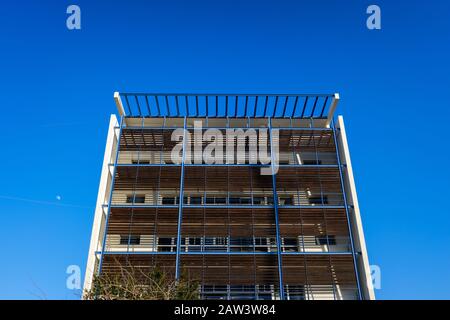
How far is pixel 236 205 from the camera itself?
28.6 m

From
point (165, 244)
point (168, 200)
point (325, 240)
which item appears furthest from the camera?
point (168, 200)

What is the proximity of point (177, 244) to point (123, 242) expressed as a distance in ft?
13.2

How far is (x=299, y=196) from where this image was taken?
98.5 ft

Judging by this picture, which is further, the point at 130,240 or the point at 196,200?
the point at 196,200

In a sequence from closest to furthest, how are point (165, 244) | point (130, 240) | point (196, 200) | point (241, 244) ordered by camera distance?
point (241, 244), point (165, 244), point (130, 240), point (196, 200)

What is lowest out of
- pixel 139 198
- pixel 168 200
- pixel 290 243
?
pixel 290 243

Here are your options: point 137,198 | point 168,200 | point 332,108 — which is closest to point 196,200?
point 168,200

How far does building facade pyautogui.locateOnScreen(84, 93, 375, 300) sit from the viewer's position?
26453mm

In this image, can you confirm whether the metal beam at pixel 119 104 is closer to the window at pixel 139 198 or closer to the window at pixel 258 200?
the window at pixel 139 198

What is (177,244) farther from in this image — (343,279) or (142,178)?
(343,279)

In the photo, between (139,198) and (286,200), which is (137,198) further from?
(286,200)

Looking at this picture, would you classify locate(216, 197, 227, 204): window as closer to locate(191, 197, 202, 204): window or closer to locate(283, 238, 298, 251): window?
locate(191, 197, 202, 204): window

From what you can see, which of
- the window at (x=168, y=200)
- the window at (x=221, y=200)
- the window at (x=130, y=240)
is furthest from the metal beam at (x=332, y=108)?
the window at (x=130, y=240)
